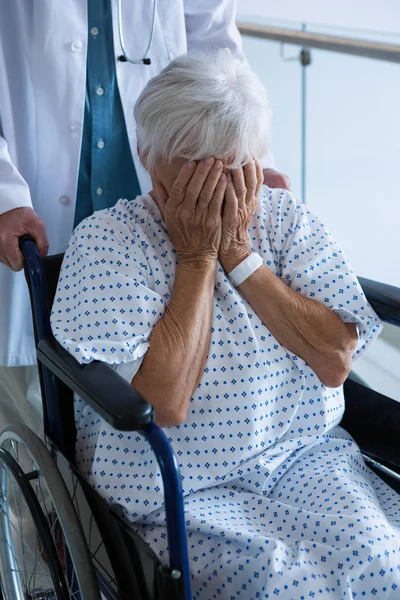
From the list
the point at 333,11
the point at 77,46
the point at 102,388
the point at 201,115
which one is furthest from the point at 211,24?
the point at 333,11

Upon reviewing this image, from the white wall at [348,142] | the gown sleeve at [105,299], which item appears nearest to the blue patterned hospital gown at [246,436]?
the gown sleeve at [105,299]

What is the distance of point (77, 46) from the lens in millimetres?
1713

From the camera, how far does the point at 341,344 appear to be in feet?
4.94

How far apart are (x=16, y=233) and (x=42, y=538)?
60cm

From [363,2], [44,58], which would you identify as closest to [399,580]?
[44,58]

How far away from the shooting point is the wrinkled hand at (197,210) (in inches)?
55.8

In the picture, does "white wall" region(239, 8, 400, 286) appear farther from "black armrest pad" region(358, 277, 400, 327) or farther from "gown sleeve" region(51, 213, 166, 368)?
"gown sleeve" region(51, 213, 166, 368)

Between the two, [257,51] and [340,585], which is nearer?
[340,585]

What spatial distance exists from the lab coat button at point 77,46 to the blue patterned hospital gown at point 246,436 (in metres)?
0.41

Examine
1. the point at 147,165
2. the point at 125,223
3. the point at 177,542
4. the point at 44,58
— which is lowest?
the point at 177,542

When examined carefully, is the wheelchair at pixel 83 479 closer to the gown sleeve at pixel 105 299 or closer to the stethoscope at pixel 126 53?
the gown sleeve at pixel 105 299

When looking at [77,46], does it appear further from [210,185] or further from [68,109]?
[210,185]

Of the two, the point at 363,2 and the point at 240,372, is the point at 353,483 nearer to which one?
the point at 240,372

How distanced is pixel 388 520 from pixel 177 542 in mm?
493
